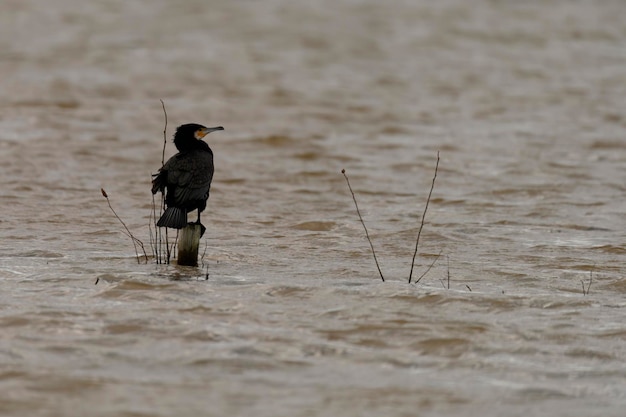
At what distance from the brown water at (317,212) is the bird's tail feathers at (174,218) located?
478 mm

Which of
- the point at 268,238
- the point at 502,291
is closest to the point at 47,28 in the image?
the point at 268,238

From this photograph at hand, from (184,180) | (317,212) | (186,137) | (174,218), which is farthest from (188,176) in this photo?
(317,212)

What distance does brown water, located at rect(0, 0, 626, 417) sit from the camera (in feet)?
25.9

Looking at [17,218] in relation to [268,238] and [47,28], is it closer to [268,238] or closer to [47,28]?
[268,238]

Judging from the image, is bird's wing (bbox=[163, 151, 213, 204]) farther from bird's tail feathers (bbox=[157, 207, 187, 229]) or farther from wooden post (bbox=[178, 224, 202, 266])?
wooden post (bbox=[178, 224, 202, 266])

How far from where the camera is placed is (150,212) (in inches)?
595

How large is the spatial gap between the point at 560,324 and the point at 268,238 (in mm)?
4840

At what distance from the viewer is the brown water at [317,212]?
7895mm

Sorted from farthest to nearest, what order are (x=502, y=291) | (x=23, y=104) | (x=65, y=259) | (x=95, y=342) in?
1. (x=23, y=104)
2. (x=65, y=259)
3. (x=502, y=291)
4. (x=95, y=342)

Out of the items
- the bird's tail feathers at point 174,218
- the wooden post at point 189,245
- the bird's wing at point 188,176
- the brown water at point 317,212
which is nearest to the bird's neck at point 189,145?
the bird's wing at point 188,176

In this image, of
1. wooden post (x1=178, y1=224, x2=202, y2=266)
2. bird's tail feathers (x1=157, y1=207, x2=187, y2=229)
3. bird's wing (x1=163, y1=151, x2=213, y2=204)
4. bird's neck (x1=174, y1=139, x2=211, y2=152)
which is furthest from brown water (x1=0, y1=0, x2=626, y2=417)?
bird's neck (x1=174, y1=139, x2=211, y2=152)

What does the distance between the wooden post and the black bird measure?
93 millimetres

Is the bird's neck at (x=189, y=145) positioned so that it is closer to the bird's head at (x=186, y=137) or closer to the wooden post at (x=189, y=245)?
the bird's head at (x=186, y=137)

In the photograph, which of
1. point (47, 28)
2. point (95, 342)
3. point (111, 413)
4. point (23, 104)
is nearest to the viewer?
point (111, 413)
